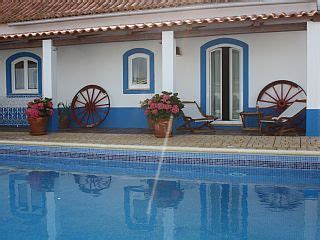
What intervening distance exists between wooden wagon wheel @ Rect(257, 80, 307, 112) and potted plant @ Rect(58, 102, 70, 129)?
6.29 m

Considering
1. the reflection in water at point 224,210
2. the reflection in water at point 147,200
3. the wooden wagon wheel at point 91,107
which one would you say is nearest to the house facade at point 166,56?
the wooden wagon wheel at point 91,107

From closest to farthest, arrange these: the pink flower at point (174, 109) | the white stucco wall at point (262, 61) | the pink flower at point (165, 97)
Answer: the pink flower at point (174, 109) < the pink flower at point (165, 97) < the white stucco wall at point (262, 61)

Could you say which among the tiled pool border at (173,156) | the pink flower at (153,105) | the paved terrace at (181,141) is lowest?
the tiled pool border at (173,156)

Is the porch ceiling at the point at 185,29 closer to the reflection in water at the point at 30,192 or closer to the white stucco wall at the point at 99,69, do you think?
the white stucco wall at the point at 99,69

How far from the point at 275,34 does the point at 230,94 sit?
225 centimetres

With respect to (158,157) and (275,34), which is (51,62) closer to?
(158,157)

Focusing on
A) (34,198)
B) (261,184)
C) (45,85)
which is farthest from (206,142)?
(45,85)

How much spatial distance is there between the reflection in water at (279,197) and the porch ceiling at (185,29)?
4.69 metres

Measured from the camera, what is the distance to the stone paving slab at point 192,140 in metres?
9.17

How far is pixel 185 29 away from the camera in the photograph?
11.8m

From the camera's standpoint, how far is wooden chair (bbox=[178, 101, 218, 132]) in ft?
40.6

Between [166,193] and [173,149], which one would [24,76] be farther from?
[166,193]

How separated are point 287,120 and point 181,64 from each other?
4.02 meters

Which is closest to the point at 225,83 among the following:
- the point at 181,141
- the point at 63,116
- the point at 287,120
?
the point at 287,120
